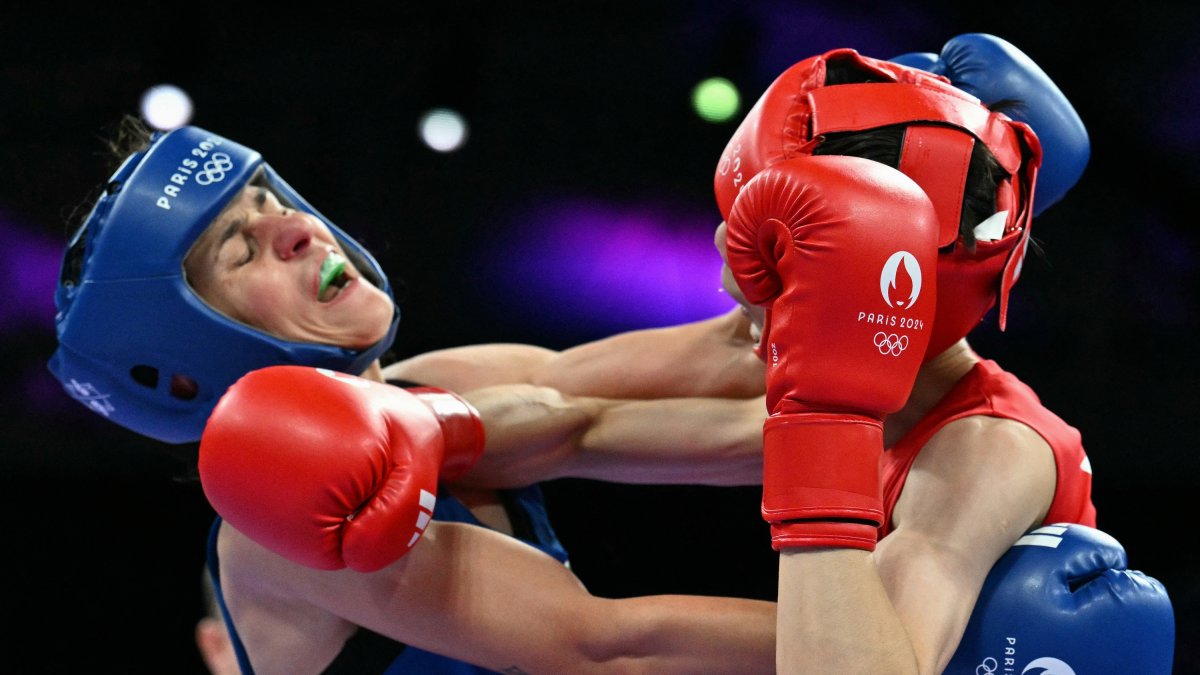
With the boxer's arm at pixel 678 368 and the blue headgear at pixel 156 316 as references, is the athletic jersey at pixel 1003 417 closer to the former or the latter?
the boxer's arm at pixel 678 368

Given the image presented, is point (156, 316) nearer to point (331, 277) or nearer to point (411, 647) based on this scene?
point (331, 277)

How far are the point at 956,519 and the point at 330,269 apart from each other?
133cm

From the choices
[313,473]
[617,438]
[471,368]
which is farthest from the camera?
[471,368]

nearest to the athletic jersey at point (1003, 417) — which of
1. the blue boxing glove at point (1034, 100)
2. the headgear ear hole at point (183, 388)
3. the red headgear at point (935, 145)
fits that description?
the red headgear at point (935, 145)

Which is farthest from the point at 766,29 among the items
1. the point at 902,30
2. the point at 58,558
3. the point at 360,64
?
the point at 58,558

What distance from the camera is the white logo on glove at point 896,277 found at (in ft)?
4.90

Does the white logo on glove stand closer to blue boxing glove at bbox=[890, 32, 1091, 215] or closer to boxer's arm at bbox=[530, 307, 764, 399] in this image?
blue boxing glove at bbox=[890, 32, 1091, 215]

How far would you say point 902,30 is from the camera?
3.84 metres

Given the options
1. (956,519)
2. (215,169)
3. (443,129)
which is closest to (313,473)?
(215,169)

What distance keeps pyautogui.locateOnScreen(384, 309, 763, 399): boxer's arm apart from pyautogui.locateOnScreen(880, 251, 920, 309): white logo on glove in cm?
98

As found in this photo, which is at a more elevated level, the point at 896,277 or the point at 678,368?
the point at 896,277

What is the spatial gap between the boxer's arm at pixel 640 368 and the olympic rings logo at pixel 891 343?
3.20ft

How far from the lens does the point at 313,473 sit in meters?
1.72

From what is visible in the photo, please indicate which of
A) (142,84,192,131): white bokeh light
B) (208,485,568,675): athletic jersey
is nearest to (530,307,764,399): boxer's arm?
(208,485,568,675): athletic jersey
